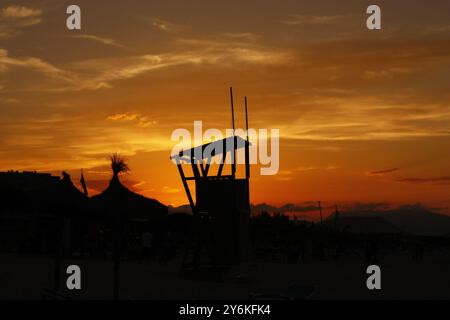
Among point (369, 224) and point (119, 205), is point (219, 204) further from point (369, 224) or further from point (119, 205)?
point (369, 224)

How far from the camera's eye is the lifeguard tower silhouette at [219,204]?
24172 millimetres

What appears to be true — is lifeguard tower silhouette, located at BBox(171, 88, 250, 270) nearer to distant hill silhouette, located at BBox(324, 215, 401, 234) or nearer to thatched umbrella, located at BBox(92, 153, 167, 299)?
thatched umbrella, located at BBox(92, 153, 167, 299)

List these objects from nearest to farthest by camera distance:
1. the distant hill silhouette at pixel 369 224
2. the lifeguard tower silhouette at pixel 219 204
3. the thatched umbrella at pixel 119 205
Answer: the thatched umbrella at pixel 119 205
the lifeguard tower silhouette at pixel 219 204
the distant hill silhouette at pixel 369 224

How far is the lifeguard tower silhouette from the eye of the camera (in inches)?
952

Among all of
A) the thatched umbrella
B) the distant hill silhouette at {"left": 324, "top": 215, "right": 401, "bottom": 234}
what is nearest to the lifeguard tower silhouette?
the thatched umbrella

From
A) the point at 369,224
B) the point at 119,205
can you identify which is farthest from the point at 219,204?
the point at 369,224

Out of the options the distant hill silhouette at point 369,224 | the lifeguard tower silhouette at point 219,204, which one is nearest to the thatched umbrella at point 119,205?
the lifeguard tower silhouette at point 219,204

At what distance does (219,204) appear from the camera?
24.7 meters

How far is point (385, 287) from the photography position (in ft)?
78.9

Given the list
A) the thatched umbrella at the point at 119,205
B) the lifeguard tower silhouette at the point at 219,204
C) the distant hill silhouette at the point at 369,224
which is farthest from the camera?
the distant hill silhouette at the point at 369,224

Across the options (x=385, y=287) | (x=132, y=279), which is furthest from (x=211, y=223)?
(x=385, y=287)

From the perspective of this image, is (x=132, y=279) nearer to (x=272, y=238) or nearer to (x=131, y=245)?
(x=131, y=245)

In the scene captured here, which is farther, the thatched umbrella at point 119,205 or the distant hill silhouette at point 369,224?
the distant hill silhouette at point 369,224

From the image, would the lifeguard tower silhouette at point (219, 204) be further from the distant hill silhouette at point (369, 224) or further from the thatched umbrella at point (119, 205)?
the distant hill silhouette at point (369, 224)
